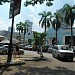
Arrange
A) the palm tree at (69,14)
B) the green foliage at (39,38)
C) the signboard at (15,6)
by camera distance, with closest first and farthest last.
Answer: the signboard at (15,6), the green foliage at (39,38), the palm tree at (69,14)

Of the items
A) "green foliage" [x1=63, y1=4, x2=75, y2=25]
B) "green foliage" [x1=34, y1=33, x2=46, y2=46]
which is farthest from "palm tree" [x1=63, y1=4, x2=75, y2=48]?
"green foliage" [x1=34, y1=33, x2=46, y2=46]

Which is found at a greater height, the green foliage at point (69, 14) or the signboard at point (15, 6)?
the green foliage at point (69, 14)

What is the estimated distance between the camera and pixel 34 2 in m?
21.8

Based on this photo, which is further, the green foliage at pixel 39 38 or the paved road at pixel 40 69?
the green foliage at pixel 39 38

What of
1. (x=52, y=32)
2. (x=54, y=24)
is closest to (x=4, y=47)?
(x=54, y=24)

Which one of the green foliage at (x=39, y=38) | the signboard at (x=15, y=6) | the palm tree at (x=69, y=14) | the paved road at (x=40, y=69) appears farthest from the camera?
the palm tree at (x=69, y=14)

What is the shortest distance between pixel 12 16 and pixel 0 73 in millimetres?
7155

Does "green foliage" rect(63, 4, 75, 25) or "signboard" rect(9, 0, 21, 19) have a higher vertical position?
"green foliage" rect(63, 4, 75, 25)

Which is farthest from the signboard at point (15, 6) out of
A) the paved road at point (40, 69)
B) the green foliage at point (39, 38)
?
the green foliage at point (39, 38)

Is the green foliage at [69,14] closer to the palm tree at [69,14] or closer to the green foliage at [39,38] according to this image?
the palm tree at [69,14]

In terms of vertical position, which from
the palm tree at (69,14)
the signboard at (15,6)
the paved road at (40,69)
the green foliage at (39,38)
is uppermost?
the palm tree at (69,14)

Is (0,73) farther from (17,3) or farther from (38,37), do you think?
(38,37)

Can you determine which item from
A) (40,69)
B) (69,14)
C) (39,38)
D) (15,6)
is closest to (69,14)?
(69,14)

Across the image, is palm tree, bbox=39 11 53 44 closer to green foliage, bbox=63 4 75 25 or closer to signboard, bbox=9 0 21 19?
green foliage, bbox=63 4 75 25
